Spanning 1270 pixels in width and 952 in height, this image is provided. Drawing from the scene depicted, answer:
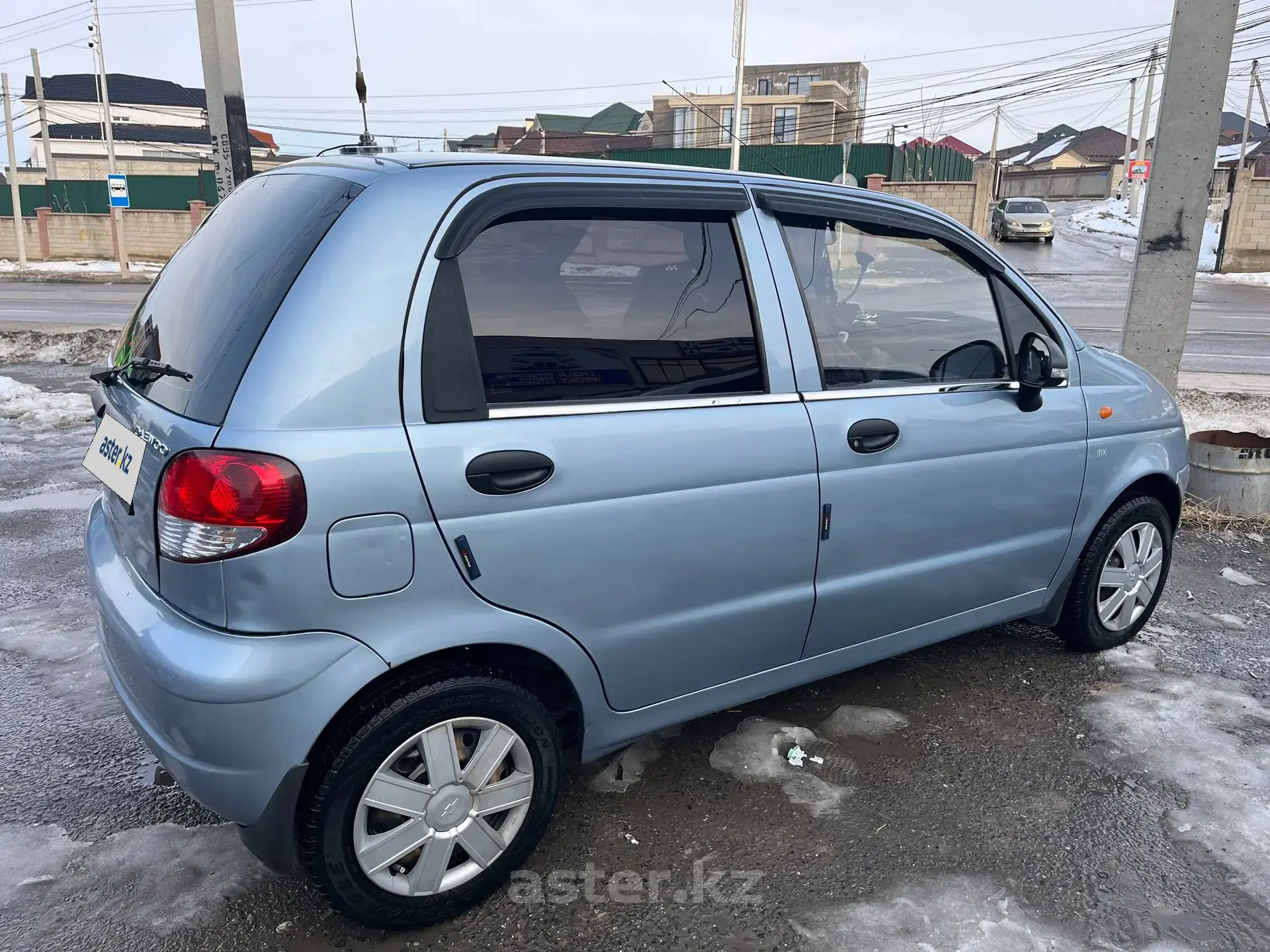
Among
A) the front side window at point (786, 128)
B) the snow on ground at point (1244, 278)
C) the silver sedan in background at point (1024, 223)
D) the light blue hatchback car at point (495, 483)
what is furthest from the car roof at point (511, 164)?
the front side window at point (786, 128)

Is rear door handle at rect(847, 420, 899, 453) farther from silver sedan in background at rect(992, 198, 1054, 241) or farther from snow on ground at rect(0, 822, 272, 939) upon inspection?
silver sedan in background at rect(992, 198, 1054, 241)

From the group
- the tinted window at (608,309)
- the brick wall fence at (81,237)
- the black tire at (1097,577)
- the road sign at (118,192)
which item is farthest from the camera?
the brick wall fence at (81,237)

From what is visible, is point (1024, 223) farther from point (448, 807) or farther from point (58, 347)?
point (448, 807)

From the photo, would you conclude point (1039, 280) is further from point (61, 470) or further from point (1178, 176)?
point (61, 470)

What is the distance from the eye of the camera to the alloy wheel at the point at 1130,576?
3.87m

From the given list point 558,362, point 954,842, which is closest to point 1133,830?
point 954,842

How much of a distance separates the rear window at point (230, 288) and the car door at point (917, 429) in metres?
1.32

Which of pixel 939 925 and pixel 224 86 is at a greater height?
pixel 224 86

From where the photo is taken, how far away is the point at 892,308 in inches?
126

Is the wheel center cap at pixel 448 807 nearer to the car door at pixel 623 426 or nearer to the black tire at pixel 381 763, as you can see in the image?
the black tire at pixel 381 763

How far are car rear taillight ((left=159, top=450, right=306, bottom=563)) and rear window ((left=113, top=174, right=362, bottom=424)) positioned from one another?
119mm

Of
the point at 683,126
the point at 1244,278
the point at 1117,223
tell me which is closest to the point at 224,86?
→ the point at 1244,278

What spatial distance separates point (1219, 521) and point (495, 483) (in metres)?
5.14

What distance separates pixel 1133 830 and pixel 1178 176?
181 inches
